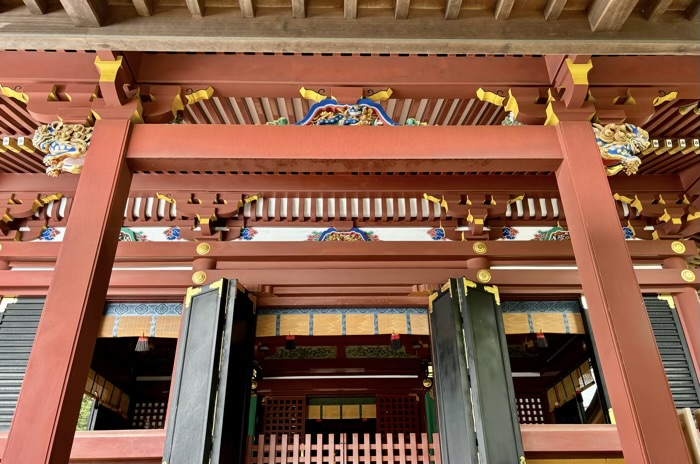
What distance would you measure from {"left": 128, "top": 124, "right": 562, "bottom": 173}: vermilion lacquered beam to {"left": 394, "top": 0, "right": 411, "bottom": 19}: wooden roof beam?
0.76m

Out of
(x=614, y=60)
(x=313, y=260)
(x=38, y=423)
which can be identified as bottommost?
(x=38, y=423)

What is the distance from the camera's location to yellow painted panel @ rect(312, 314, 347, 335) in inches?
232

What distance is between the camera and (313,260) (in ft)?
19.1

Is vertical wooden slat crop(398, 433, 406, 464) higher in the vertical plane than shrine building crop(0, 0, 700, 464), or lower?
lower

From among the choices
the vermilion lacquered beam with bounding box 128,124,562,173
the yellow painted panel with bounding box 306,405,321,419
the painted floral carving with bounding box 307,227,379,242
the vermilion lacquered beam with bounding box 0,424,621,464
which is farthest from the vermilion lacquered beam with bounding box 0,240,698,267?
the yellow painted panel with bounding box 306,405,321,419

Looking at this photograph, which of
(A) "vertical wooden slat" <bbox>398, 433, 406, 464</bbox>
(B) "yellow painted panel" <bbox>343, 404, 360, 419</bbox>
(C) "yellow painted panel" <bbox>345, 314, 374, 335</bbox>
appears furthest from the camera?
(B) "yellow painted panel" <bbox>343, 404, 360, 419</bbox>

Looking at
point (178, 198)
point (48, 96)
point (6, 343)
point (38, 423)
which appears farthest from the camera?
point (178, 198)

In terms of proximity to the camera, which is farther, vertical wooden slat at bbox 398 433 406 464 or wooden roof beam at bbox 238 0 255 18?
vertical wooden slat at bbox 398 433 406 464

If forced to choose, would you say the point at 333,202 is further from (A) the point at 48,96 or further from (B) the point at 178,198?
(A) the point at 48,96

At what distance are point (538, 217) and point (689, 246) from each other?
169cm

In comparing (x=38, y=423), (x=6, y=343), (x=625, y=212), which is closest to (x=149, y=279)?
(x=6, y=343)

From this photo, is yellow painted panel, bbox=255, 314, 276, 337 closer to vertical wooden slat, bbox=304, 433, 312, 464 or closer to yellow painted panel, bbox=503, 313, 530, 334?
vertical wooden slat, bbox=304, 433, 312, 464

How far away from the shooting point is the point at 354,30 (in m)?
3.27

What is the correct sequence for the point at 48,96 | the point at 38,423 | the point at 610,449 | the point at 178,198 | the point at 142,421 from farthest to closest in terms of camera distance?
the point at 142,421, the point at 178,198, the point at 610,449, the point at 48,96, the point at 38,423
